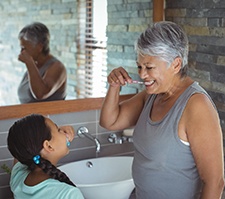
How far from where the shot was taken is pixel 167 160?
4.54 ft

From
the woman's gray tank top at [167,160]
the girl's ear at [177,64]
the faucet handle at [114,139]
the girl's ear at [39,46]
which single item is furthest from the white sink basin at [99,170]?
the girl's ear at [177,64]

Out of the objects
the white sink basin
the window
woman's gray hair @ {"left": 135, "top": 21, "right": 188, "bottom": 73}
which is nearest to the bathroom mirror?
the window

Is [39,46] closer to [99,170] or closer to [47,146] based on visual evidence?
[99,170]

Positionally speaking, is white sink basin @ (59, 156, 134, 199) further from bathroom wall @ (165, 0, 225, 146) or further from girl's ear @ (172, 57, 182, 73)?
girl's ear @ (172, 57, 182, 73)

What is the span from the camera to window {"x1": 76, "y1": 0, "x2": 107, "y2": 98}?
223 centimetres

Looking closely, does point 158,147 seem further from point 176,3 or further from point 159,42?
point 176,3

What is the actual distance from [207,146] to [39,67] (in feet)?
3.76

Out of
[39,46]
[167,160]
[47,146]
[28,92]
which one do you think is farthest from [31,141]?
[39,46]

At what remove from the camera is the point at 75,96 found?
2.16m

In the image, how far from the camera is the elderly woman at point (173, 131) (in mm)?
1298

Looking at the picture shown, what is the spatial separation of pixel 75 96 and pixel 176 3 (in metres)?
0.76

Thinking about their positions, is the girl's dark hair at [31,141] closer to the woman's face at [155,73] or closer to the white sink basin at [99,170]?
the woman's face at [155,73]

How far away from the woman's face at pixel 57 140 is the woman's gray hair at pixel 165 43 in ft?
1.31

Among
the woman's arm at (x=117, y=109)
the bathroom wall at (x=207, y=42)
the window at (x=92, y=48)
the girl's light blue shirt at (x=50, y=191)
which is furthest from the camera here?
the window at (x=92, y=48)
